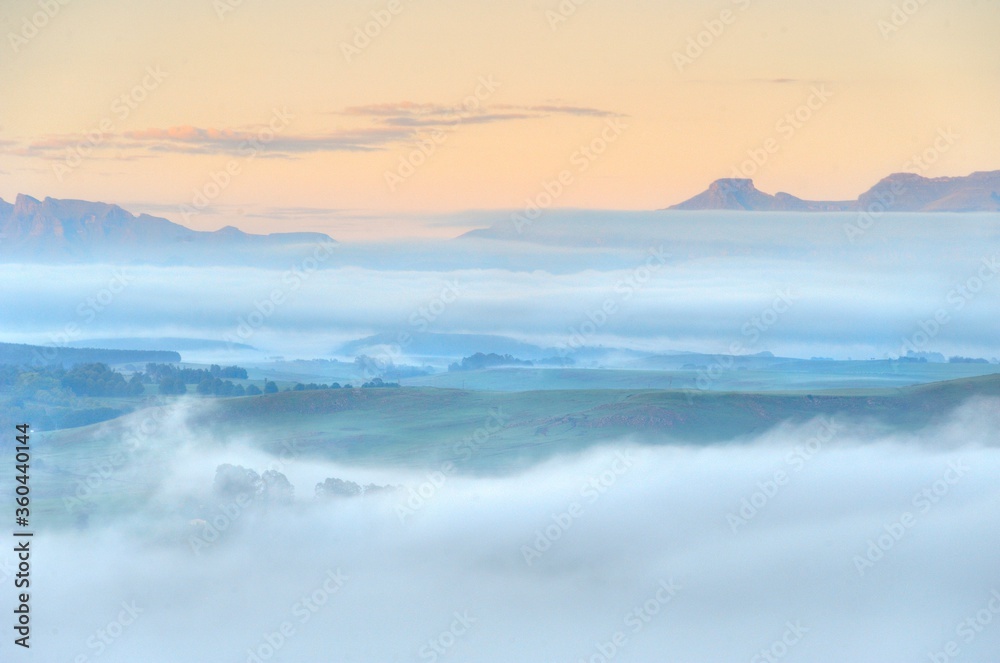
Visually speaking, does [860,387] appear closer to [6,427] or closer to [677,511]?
[677,511]

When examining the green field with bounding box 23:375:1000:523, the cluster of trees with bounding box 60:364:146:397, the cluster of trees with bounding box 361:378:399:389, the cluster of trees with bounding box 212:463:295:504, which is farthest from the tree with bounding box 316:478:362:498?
the cluster of trees with bounding box 60:364:146:397

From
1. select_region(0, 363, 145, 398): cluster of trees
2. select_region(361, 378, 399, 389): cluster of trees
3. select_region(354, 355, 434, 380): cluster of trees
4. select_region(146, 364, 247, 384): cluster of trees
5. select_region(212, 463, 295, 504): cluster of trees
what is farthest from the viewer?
select_region(146, 364, 247, 384): cluster of trees

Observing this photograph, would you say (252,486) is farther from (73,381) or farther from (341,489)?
(73,381)

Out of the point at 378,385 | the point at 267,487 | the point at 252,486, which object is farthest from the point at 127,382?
the point at 378,385

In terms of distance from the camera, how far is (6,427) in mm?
52500

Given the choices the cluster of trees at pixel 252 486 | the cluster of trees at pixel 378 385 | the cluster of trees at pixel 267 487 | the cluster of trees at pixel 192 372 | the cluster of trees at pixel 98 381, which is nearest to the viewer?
the cluster of trees at pixel 267 487

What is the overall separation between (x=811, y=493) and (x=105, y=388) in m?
32.6

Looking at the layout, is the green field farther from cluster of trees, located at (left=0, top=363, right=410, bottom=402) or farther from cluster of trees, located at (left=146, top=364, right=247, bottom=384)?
cluster of trees, located at (left=146, top=364, right=247, bottom=384)

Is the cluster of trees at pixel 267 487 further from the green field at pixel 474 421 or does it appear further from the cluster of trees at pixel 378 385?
the cluster of trees at pixel 378 385

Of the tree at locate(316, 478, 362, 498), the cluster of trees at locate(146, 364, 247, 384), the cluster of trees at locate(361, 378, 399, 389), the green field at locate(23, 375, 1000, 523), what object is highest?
the cluster of trees at locate(146, 364, 247, 384)

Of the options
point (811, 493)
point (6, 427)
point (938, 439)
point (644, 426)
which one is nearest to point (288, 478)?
point (6, 427)

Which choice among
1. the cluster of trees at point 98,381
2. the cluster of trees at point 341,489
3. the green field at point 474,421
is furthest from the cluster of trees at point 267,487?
the cluster of trees at point 98,381

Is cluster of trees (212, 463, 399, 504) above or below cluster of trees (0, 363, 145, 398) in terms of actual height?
Result: below

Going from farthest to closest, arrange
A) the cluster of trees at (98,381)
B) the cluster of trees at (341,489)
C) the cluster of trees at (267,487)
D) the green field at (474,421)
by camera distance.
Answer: the cluster of trees at (98,381), the green field at (474,421), the cluster of trees at (267,487), the cluster of trees at (341,489)
